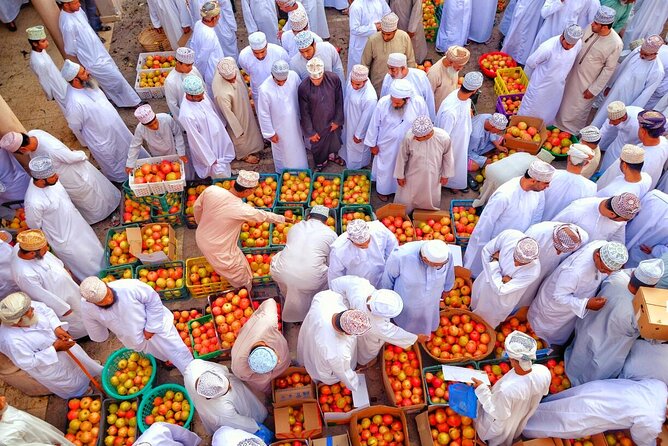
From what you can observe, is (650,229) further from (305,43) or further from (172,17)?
(172,17)

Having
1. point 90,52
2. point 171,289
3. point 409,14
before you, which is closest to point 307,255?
point 171,289

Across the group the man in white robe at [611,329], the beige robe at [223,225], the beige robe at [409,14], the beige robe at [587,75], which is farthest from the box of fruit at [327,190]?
the beige robe at [587,75]

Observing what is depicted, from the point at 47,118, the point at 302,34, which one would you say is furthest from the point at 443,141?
the point at 47,118

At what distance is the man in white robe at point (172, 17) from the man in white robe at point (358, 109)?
15.0ft

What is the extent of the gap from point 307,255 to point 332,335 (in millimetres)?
1219

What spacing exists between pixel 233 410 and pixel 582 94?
25.4 feet

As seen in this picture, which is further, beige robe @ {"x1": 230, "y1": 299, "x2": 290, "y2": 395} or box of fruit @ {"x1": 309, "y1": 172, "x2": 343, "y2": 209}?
box of fruit @ {"x1": 309, "y1": 172, "x2": 343, "y2": 209}

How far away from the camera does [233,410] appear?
474 centimetres

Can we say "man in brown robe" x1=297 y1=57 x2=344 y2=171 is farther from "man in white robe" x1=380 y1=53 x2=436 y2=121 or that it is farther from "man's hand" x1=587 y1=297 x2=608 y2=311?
"man's hand" x1=587 y1=297 x2=608 y2=311

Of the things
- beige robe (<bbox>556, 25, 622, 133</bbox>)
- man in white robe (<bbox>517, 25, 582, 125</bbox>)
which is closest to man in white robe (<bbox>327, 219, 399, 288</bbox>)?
man in white robe (<bbox>517, 25, 582, 125</bbox>)

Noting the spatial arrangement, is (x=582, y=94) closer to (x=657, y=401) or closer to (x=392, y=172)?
(x=392, y=172)

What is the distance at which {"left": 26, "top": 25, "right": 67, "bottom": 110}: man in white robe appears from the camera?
7.92 meters

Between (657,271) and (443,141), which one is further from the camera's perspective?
(443,141)

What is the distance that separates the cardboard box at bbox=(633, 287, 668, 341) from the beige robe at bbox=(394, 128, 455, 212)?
3116 millimetres
